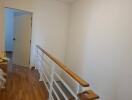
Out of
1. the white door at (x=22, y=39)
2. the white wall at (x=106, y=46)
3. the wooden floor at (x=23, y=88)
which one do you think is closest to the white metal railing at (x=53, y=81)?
the wooden floor at (x=23, y=88)

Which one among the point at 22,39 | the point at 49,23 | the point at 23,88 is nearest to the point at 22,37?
the point at 22,39

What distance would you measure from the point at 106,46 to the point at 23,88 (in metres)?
2.05

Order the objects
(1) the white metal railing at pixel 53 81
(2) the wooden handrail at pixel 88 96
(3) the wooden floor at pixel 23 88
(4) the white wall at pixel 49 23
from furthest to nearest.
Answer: (4) the white wall at pixel 49 23
(3) the wooden floor at pixel 23 88
(1) the white metal railing at pixel 53 81
(2) the wooden handrail at pixel 88 96

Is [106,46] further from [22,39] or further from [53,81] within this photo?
[22,39]

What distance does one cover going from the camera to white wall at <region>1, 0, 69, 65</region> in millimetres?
5453

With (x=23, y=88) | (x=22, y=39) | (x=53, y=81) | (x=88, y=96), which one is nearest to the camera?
(x=88, y=96)

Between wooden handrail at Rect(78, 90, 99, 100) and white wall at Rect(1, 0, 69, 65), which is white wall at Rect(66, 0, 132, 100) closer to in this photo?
white wall at Rect(1, 0, 69, 65)

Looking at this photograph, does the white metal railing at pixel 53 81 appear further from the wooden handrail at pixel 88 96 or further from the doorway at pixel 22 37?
the doorway at pixel 22 37

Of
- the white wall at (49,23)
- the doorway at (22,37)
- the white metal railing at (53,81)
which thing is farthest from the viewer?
the doorway at (22,37)

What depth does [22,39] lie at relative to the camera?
5.71m

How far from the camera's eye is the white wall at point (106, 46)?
3.01m

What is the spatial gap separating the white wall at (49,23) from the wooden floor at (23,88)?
110 centimetres

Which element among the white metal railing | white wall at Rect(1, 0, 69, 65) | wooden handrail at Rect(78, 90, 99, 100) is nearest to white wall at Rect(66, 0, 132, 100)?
the white metal railing

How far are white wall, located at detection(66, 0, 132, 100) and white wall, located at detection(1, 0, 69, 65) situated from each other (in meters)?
0.85
